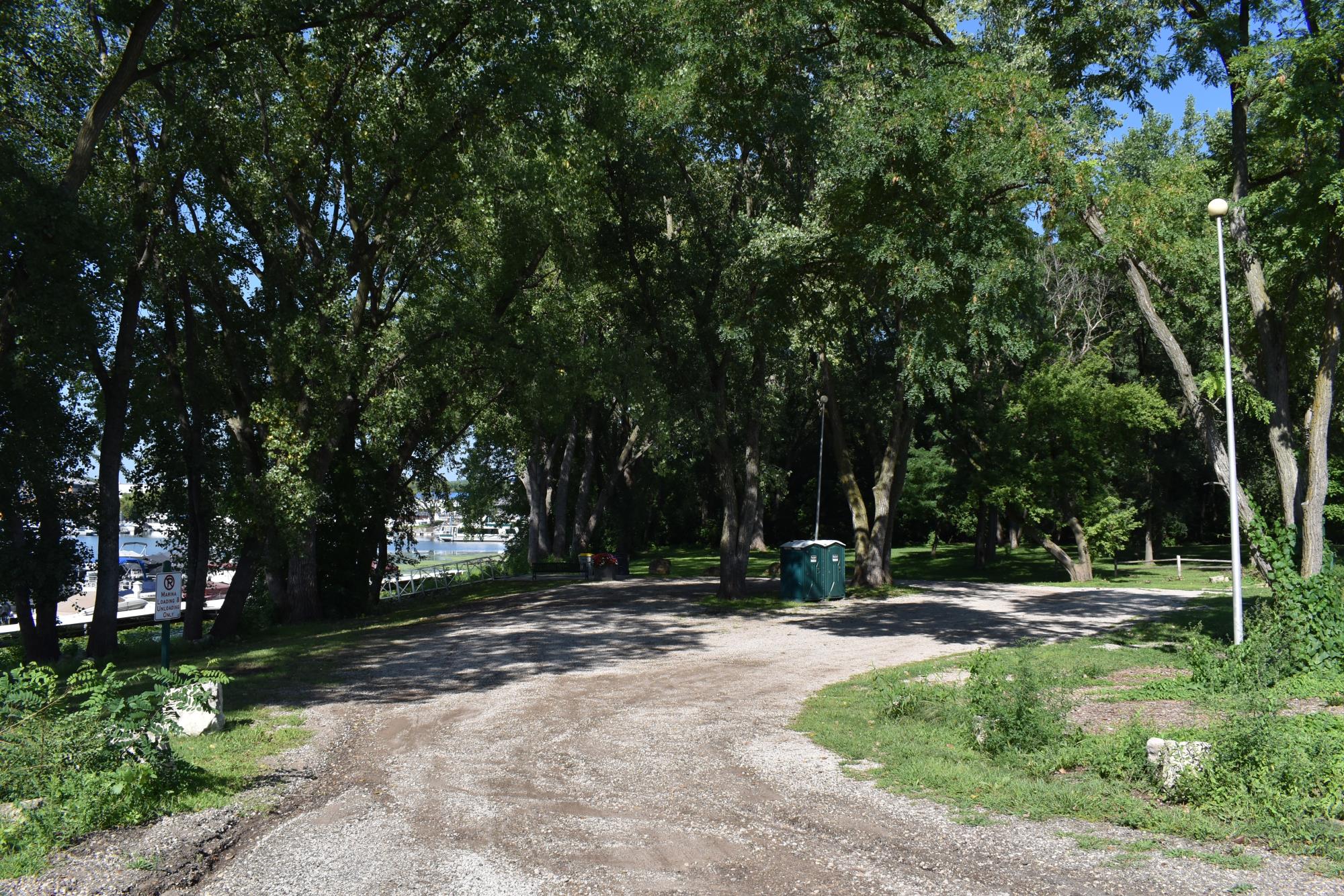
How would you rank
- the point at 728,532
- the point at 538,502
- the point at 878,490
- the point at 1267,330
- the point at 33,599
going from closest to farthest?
the point at 1267,330 < the point at 33,599 < the point at 728,532 < the point at 878,490 < the point at 538,502

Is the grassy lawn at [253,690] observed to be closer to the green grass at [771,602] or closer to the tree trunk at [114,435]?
the tree trunk at [114,435]

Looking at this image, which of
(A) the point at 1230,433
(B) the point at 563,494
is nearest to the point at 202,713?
(A) the point at 1230,433

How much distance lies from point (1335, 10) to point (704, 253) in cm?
1313

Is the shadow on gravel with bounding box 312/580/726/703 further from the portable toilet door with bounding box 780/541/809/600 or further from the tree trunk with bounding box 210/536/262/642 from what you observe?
the tree trunk with bounding box 210/536/262/642


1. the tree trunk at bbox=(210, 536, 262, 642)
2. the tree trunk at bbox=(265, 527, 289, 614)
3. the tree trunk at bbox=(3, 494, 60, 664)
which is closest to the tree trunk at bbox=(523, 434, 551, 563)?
the tree trunk at bbox=(265, 527, 289, 614)

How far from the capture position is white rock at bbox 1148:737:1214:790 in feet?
22.2

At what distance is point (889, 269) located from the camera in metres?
15.8

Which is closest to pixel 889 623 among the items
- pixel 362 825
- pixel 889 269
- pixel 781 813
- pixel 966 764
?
pixel 889 269

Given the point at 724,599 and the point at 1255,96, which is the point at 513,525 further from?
the point at 1255,96

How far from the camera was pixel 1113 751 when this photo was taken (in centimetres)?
757

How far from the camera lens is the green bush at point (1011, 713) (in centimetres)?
818

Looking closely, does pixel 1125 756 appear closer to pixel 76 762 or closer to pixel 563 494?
pixel 76 762

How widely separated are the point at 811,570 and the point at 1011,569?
16.3 meters

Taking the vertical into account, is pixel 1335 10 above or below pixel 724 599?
above
